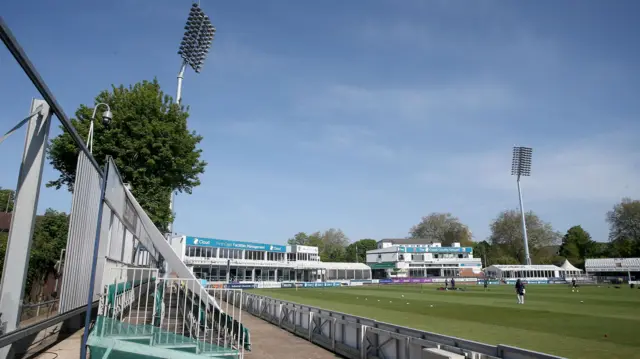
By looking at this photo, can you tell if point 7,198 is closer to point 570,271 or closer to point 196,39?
point 196,39

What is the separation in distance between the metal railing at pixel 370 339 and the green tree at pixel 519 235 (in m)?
101

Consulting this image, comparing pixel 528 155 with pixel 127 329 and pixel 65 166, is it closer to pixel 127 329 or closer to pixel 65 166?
pixel 65 166

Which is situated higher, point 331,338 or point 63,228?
point 63,228

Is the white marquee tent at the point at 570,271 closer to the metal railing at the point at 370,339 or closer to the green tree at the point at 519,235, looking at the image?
the green tree at the point at 519,235

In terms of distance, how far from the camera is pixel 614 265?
73.0 m

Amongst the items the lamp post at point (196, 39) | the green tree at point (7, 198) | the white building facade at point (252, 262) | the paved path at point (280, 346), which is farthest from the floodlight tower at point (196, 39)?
the green tree at point (7, 198)

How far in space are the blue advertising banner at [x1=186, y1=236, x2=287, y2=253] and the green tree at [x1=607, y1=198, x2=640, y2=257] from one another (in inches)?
2863

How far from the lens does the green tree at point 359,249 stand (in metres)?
120

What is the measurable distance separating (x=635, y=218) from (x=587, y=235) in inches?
793

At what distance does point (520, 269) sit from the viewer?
8056 cm

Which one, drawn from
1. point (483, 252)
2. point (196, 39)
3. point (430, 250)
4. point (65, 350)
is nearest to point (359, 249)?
point (430, 250)

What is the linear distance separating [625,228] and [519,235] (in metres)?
22.3

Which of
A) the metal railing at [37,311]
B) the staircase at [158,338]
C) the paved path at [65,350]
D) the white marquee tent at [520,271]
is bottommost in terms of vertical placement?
the white marquee tent at [520,271]

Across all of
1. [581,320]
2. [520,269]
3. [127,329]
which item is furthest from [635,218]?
[127,329]
